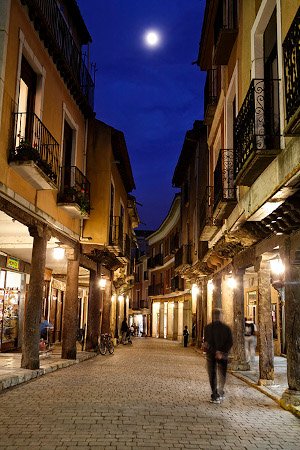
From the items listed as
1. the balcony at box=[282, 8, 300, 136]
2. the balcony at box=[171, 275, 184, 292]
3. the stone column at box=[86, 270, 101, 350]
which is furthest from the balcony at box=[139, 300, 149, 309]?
the balcony at box=[282, 8, 300, 136]

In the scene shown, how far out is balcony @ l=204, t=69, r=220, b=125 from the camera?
16.1 metres

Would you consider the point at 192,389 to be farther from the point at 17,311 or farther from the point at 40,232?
the point at 17,311

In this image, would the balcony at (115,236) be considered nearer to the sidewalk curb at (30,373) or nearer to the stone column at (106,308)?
the stone column at (106,308)

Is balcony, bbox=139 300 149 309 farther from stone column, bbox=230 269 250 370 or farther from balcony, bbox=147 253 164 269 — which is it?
stone column, bbox=230 269 250 370

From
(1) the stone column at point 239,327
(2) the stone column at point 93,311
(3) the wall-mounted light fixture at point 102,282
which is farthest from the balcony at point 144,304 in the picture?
(1) the stone column at point 239,327

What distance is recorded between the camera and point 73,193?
14914 mm

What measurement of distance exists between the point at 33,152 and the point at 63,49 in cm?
546

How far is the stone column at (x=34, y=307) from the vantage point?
A: 12648 millimetres

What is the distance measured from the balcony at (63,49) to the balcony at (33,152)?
224cm

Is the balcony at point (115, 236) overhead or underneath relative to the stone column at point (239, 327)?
overhead

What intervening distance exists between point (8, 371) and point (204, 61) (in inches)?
526

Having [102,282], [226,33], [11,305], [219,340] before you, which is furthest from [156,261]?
[219,340]

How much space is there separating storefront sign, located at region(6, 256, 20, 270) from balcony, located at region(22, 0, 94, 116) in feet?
19.5

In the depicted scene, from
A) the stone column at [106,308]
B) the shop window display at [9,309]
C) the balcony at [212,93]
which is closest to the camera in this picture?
the balcony at [212,93]
